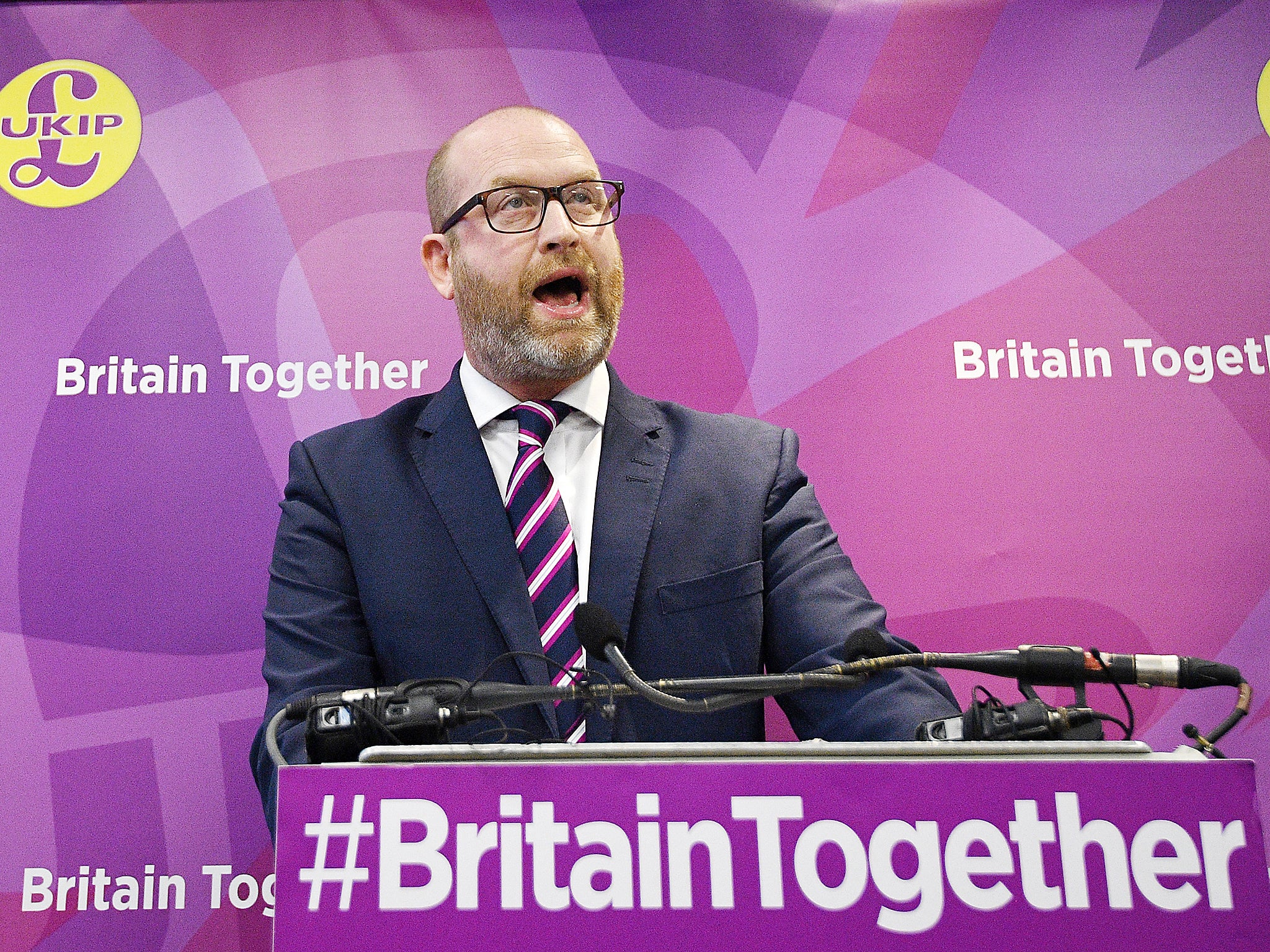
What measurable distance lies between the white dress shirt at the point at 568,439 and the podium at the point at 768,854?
1031mm

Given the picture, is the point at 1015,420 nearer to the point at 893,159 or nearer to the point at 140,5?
the point at 893,159

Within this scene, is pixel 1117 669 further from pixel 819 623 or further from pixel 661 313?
pixel 661 313

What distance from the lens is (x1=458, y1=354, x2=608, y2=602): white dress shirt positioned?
6.59 ft

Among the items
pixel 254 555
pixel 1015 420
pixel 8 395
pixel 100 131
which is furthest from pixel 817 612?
pixel 100 131

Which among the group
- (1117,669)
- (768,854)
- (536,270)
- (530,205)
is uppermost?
(530,205)

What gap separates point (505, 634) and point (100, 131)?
5.47 feet

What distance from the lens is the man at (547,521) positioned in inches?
73.4

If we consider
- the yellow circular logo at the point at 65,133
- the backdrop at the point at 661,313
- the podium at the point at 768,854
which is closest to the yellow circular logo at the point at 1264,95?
the backdrop at the point at 661,313

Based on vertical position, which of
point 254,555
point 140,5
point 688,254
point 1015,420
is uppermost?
point 140,5

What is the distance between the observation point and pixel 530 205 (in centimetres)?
208

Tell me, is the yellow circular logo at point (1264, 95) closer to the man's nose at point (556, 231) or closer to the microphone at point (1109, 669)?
the man's nose at point (556, 231)

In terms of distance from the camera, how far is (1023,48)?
2.67 meters

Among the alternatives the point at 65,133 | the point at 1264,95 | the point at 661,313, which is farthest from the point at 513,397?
the point at 1264,95

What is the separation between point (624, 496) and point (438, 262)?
67 cm
